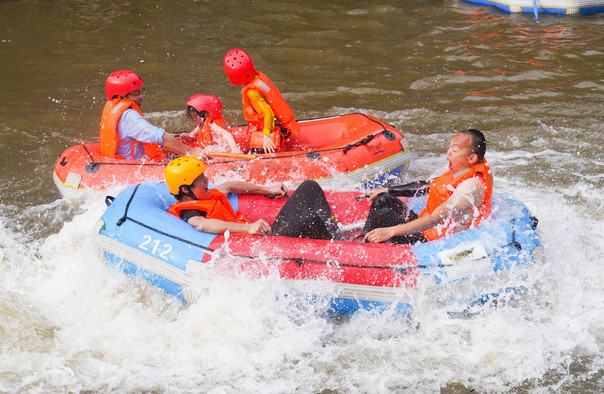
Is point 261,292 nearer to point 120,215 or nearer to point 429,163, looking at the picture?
point 120,215

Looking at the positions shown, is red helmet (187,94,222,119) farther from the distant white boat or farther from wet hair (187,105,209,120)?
the distant white boat

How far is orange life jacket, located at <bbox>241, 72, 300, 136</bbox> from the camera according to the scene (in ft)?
21.8

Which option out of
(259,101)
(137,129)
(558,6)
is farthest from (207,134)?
(558,6)

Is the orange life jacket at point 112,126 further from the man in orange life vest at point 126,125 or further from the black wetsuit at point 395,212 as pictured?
the black wetsuit at point 395,212

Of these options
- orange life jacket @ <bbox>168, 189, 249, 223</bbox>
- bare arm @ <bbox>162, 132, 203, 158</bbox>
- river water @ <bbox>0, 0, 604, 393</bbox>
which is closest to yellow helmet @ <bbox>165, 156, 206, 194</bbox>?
orange life jacket @ <bbox>168, 189, 249, 223</bbox>

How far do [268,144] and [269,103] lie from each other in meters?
0.44

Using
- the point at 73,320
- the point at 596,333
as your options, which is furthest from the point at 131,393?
the point at 596,333

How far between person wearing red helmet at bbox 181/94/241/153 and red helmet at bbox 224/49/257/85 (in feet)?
0.98

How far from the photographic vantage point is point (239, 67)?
21.4ft

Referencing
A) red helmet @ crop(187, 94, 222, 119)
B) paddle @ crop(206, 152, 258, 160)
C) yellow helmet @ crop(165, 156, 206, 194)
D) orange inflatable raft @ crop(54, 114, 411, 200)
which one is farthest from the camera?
red helmet @ crop(187, 94, 222, 119)

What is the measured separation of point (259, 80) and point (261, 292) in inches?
110

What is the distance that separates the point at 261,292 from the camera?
15.0ft

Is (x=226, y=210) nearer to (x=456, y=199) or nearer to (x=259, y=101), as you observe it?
(x=456, y=199)

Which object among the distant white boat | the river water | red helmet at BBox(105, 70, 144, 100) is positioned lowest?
the river water
